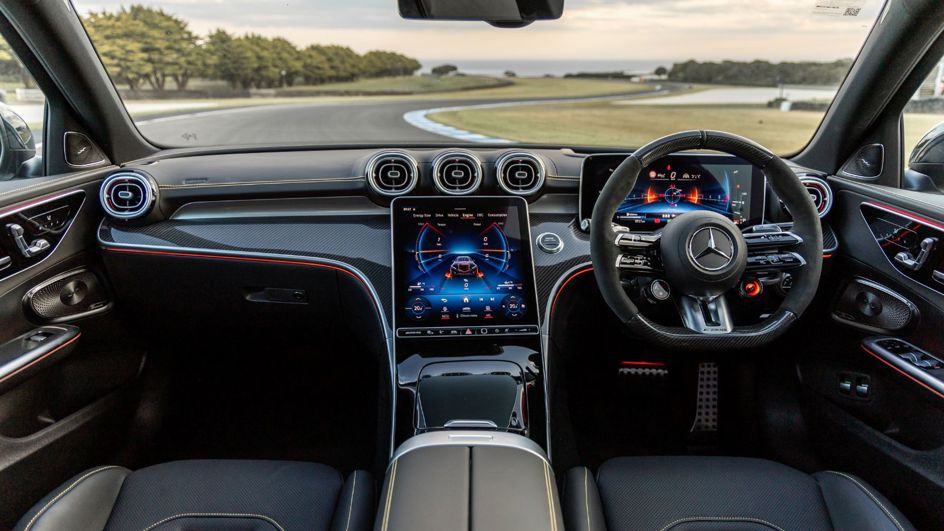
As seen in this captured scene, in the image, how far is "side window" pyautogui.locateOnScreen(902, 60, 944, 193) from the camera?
250 centimetres

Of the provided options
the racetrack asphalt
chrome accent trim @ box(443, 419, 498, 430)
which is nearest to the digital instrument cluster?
the racetrack asphalt

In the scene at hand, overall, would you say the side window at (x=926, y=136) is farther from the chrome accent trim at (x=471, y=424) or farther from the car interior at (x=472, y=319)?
the chrome accent trim at (x=471, y=424)

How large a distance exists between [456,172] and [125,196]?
1.31 m

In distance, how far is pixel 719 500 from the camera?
1.82 m

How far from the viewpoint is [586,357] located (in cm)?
300

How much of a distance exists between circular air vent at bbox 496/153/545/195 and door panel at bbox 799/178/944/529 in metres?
1.19

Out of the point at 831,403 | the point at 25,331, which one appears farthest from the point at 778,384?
the point at 25,331

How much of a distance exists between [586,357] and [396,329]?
1.04 meters

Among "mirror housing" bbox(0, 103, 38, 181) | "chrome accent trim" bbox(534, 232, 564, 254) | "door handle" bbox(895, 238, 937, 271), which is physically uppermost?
"mirror housing" bbox(0, 103, 38, 181)

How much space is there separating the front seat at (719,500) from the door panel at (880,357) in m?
0.41

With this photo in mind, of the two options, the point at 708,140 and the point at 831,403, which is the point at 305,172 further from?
the point at 831,403

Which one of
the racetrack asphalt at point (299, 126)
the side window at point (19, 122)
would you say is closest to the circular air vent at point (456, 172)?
the racetrack asphalt at point (299, 126)

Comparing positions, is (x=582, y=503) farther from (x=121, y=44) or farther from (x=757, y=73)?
(x=121, y=44)

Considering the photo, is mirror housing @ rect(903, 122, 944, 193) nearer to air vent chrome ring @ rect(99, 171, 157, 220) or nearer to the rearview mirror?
the rearview mirror
